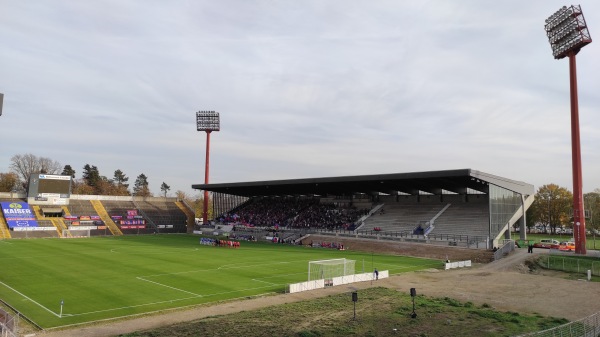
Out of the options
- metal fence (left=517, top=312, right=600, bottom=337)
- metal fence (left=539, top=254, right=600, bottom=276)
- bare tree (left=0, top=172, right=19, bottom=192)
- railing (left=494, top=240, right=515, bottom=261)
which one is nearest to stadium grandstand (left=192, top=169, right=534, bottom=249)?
railing (left=494, top=240, right=515, bottom=261)

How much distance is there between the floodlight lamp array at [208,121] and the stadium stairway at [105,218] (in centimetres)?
2648

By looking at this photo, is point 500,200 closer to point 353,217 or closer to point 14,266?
point 353,217

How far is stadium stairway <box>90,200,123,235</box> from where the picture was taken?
8169 centimetres

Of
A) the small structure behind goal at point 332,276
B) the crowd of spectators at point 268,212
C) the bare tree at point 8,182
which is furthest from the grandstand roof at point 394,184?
the bare tree at point 8,182

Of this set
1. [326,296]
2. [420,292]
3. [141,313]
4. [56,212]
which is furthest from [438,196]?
[56,212]

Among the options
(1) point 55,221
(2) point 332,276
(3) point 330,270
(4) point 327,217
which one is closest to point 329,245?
(4) point 327,217

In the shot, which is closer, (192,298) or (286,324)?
(286,324)

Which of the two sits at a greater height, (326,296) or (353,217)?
(353,217)

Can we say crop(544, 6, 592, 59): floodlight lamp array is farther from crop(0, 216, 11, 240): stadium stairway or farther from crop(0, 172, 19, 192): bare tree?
crop(0, 172, 19, 192): bare tree

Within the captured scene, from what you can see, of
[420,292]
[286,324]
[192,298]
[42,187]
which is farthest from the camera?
[42,187]

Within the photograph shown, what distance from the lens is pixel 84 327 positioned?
20781 mm

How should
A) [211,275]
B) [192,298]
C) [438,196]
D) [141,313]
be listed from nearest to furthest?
1. [141,313]
2. [192,298]
3. [211,275]
4. [438,196]

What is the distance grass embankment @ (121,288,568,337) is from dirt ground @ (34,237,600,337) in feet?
5.56

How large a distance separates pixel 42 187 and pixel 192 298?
6697cm
